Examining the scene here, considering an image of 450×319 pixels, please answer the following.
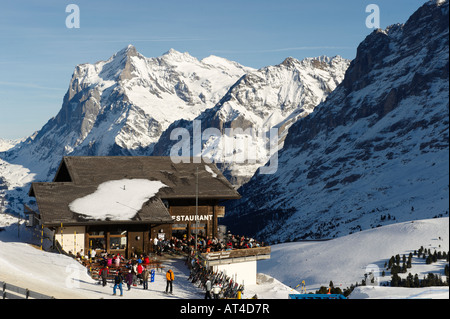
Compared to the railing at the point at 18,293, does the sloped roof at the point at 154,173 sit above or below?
above

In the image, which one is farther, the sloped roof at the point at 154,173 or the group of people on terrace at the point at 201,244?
the sloped roof at the point at 154,173

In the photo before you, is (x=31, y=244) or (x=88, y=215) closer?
(x=88, y=215)

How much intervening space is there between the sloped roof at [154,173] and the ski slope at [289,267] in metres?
6.62

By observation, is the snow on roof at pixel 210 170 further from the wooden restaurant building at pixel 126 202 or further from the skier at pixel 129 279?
the skier at pixel 129 279

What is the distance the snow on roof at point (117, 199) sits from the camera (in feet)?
149

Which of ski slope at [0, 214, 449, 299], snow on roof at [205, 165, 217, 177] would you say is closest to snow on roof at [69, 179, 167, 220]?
ski slope at [0, 214, 449, 299]

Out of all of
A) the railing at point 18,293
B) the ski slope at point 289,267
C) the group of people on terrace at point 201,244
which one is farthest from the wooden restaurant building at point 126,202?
the railing at point 18,293

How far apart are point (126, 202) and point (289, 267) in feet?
165

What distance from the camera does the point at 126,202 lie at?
47.3m
